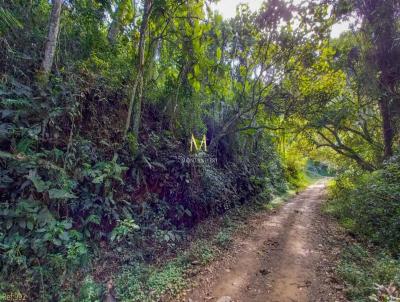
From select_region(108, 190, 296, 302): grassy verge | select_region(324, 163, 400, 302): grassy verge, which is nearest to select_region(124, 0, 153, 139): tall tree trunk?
select_region(108, 190, 296, 302): grassy verge

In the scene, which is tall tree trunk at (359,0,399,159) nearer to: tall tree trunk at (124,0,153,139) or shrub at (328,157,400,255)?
shrub at (328,157,400,255)

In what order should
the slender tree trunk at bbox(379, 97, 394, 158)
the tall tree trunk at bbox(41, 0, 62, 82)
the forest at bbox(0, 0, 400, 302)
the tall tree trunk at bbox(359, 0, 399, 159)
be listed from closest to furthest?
the forest at bbox(0, 0, 400, 302) < the tall tree trunk at bbox(41, 0, 62, 82) < the tall tree trunk at bbox(359, 0, 399, 159) < the slender tree trunk at bbox(379, 97, 394, 158)

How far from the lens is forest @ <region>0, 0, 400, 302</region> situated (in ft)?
10.7

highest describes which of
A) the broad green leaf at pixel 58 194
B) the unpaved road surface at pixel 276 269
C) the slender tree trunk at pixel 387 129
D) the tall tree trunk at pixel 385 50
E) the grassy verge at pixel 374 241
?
the tall tree trunk at pixel 385 50

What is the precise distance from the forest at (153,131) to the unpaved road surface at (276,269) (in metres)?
0.24

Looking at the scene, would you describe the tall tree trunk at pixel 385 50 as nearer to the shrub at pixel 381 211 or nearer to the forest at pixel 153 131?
the forest at pixel 153 131

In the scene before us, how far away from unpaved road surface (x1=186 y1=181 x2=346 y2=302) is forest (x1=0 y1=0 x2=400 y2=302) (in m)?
0.24

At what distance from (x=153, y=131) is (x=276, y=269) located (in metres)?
4.25

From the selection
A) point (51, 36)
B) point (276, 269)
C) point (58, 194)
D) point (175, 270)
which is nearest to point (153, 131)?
point (51, 36)

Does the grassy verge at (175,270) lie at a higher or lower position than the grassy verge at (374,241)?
lower

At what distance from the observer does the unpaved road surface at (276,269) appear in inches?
129

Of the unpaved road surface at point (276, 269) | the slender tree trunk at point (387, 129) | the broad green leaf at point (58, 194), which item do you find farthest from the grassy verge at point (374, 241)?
the broad green leaf at point (58, 194)

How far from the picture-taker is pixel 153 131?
19.4ft

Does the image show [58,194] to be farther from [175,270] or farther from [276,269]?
[276,269]
